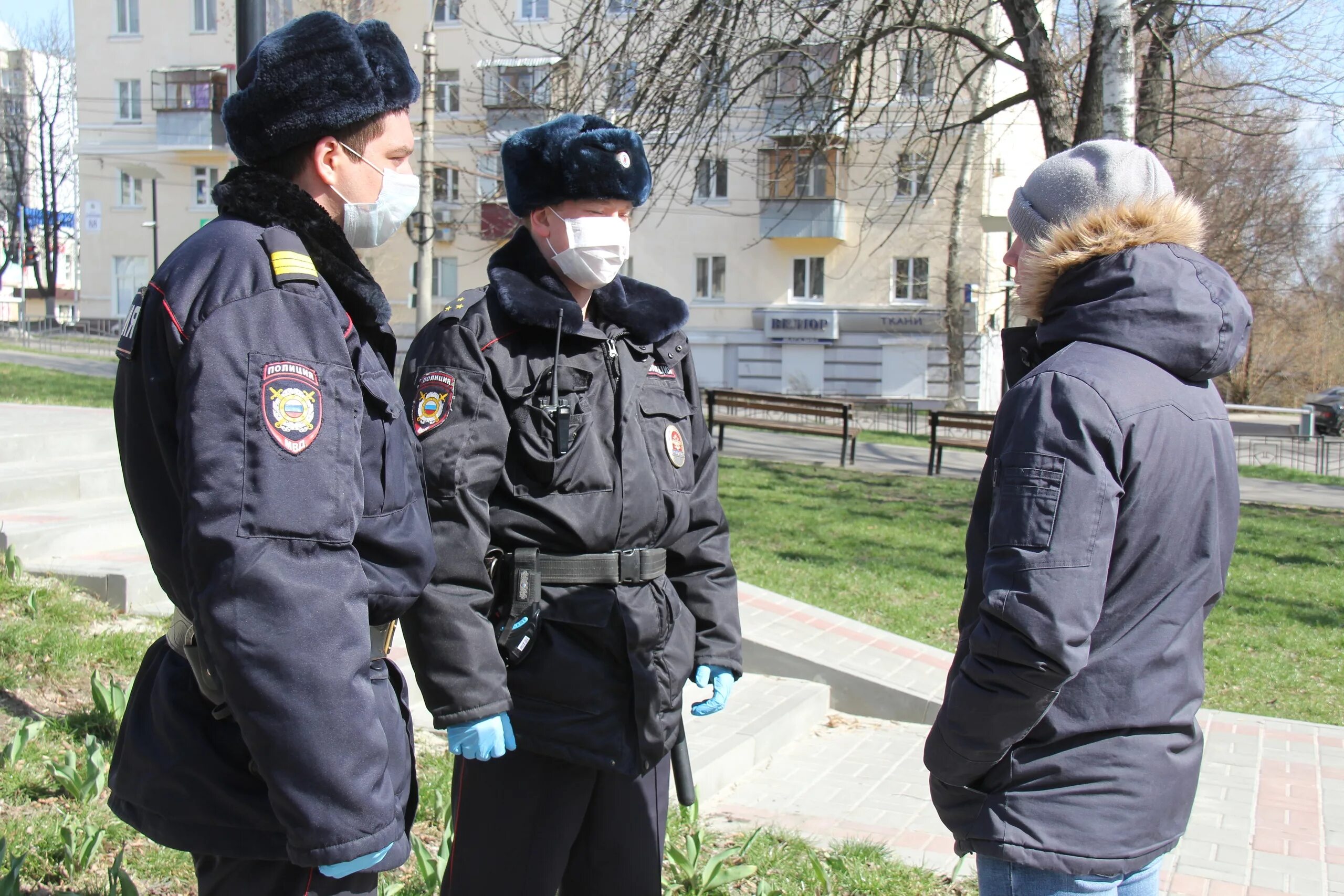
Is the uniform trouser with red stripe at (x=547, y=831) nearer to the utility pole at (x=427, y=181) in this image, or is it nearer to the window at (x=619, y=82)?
the window at (x=619, y=82)

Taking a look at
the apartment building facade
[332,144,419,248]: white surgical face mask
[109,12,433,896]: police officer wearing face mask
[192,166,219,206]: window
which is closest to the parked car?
the apartment building facade

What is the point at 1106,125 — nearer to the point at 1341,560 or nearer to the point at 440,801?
the point at 1341,560

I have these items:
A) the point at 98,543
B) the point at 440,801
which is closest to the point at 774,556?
the point at 98,543

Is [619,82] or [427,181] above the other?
[427,181]

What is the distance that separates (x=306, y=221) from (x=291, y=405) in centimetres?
39

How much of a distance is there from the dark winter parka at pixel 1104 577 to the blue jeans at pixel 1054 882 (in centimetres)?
3

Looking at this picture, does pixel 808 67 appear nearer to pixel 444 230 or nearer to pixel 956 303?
pixel 956 303

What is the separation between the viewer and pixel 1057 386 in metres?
1.89

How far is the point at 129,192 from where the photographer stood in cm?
4288

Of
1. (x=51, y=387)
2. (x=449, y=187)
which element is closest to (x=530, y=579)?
(x=51, y=387)

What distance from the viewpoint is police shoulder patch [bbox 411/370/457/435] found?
2.33 meters

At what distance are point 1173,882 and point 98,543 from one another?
17.1ft

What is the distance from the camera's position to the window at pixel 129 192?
139 feet

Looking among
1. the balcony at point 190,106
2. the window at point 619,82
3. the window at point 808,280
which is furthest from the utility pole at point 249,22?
the balcony at point 190,106
